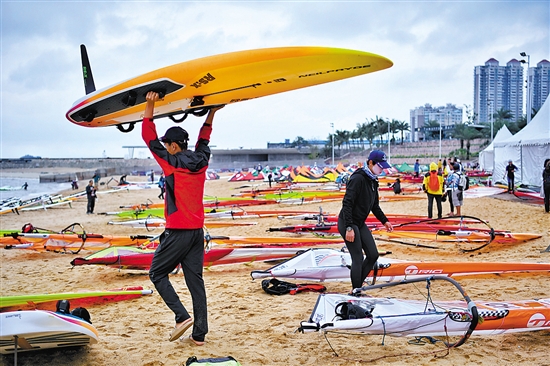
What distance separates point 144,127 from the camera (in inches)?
147

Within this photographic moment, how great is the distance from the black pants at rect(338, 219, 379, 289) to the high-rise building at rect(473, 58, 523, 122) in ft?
367

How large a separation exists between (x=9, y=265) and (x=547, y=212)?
535 inches

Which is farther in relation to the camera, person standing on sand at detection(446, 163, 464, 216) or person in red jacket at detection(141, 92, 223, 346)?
person standing on sand at detection(446, 163, 464, 216)

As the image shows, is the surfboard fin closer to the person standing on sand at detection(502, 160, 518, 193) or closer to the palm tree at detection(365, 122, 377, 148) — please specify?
the person standing on sand at detection(502, 160, 518, 193)

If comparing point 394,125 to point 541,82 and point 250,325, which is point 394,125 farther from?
point 250,325

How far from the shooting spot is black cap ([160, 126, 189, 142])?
383 cm

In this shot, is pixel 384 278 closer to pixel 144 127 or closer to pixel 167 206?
pixel 167 206

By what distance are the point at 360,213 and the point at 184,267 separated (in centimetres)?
201

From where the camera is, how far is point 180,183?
3707 mm

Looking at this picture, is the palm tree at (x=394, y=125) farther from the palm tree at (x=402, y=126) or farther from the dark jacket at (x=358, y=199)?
the dark jacket at (x=358, y=199)

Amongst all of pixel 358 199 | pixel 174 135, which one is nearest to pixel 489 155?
pixel 358 199

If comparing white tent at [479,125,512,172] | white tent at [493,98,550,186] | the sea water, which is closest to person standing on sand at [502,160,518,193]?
white tent at [493,98,550,186]

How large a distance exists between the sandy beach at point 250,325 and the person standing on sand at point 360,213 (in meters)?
0.71

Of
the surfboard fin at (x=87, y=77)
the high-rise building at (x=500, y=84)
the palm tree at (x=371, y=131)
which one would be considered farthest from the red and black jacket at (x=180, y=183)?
the high-rise building at (x=500, y=84)
